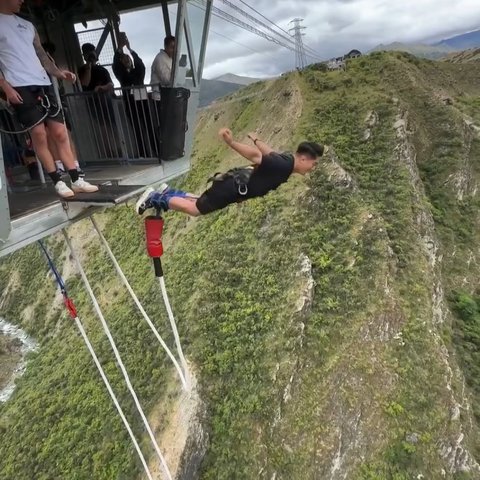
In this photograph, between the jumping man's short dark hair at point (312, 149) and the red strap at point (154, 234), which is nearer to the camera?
the red strap at point (154, 234)

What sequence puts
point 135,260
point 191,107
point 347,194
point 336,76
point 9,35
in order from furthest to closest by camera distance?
1. point 336,76
2. point 135,260
3. point 347,194
4. point 191,107
5. point 9,35

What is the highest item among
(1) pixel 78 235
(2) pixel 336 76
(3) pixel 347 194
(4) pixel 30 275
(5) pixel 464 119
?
(2) pixel 336 76

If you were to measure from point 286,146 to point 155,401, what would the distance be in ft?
31.8

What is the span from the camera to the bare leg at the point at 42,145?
450cm

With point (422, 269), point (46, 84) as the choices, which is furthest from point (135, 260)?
point (46, 84)

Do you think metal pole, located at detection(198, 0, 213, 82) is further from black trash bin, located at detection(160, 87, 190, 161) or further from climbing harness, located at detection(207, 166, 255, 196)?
climbing harness, located at detection(207, 166, 255, 196)

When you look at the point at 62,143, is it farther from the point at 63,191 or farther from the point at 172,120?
the point at 172,120

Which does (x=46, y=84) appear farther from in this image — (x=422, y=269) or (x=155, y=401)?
(x=422, y=269)

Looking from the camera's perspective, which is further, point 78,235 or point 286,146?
point 78,235

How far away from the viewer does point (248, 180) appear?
4852 millimetres

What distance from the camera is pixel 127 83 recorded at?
6.83 metres

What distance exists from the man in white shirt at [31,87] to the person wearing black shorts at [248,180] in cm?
80

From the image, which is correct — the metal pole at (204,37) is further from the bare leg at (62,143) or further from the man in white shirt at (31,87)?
the bare leg at (62,143)

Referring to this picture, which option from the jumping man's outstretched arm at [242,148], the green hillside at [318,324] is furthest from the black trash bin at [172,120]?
the green hillside at [318,324]
